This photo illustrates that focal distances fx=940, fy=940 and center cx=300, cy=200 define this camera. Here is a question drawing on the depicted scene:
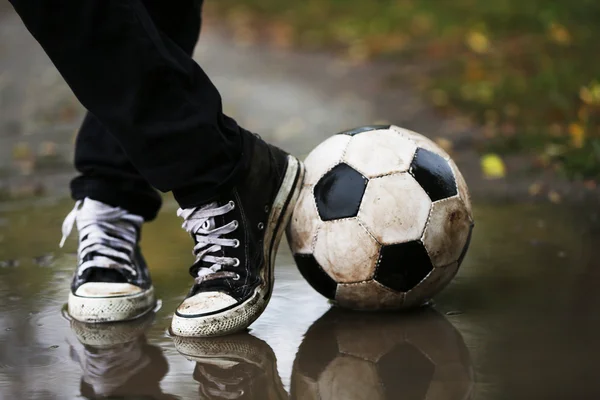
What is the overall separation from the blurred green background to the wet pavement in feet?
5.54

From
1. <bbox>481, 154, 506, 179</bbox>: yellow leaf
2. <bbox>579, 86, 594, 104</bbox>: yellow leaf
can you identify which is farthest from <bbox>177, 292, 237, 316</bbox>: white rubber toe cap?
<bbox>579, 86, 594, 104</bbox>: yellow leaf

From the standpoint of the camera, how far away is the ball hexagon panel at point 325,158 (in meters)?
2.98

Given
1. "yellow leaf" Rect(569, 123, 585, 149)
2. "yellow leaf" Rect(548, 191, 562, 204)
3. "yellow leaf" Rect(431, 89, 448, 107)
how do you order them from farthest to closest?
"yellow leaf" Rect(431, 89, 448, 107)
"yellow leaf" Rect(569, 123, 585, 149)
"yellow leaf" Rect(548, 191, 562, 204)

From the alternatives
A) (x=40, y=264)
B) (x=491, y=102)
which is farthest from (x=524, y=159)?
(x=40, y=264)

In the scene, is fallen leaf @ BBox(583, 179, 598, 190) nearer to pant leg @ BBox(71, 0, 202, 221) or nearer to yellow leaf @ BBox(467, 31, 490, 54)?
pant leg @ BBox(71, 0, 202, 221)

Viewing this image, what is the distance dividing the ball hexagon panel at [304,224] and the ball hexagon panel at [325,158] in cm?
5

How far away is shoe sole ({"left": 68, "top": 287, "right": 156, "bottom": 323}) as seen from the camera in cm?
300

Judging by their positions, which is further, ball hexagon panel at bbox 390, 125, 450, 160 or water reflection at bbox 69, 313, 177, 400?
ball hexagon panel at bbox 390, 125, 450, 160

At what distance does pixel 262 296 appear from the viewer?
2871 millimetres

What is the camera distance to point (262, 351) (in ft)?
8.72

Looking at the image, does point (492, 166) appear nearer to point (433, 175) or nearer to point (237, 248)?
point (433, 175)

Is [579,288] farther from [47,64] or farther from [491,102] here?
[47,64]

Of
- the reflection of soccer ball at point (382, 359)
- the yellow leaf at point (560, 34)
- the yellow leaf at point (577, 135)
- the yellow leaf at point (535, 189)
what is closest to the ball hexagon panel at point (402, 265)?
the reflection of soccer ball at point (382, 359)

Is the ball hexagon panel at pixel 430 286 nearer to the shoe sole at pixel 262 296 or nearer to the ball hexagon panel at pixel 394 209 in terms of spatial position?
the ball hexagon panel at pixel 394 209
